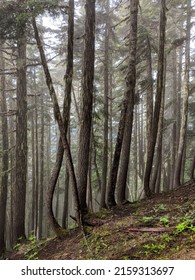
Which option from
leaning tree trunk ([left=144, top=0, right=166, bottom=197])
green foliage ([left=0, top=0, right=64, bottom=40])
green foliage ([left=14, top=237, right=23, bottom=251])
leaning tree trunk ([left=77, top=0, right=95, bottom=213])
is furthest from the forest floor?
green foliage ([left=0, top=0, right=64, bottom=40])

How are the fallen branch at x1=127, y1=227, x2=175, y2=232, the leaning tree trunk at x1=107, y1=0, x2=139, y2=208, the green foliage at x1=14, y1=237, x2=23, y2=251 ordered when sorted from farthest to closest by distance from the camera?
the green foliage at x1=14, y1=237, x2=23, y2=251 < the leaning tree trunk at x1=107, y1=0, x2=139, y2=208 < the fallen branch at x1=127, y1=227, x2=175, y2=232

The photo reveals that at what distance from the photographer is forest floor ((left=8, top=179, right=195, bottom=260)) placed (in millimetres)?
5215

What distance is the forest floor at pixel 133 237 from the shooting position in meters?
5.21

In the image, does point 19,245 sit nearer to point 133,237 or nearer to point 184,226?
point 133,237

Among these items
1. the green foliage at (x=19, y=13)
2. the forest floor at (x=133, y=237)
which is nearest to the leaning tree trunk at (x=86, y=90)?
the green foliage at (x=19, y=13)

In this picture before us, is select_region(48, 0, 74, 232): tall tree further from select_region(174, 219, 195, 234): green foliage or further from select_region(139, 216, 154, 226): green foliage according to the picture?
select_region(174, 219, 195, 234): green foliage

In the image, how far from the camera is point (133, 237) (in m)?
6.19

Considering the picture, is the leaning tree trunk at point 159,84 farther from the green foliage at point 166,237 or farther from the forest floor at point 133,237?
the green foliage at point 166,237

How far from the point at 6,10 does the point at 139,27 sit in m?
6.90

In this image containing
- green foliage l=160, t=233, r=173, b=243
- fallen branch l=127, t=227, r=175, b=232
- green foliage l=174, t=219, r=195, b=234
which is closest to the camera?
green foliage l=160, t=233, r=173, b=243

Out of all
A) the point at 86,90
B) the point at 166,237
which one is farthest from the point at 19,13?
the point at 166,237

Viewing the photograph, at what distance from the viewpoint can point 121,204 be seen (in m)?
9.96
